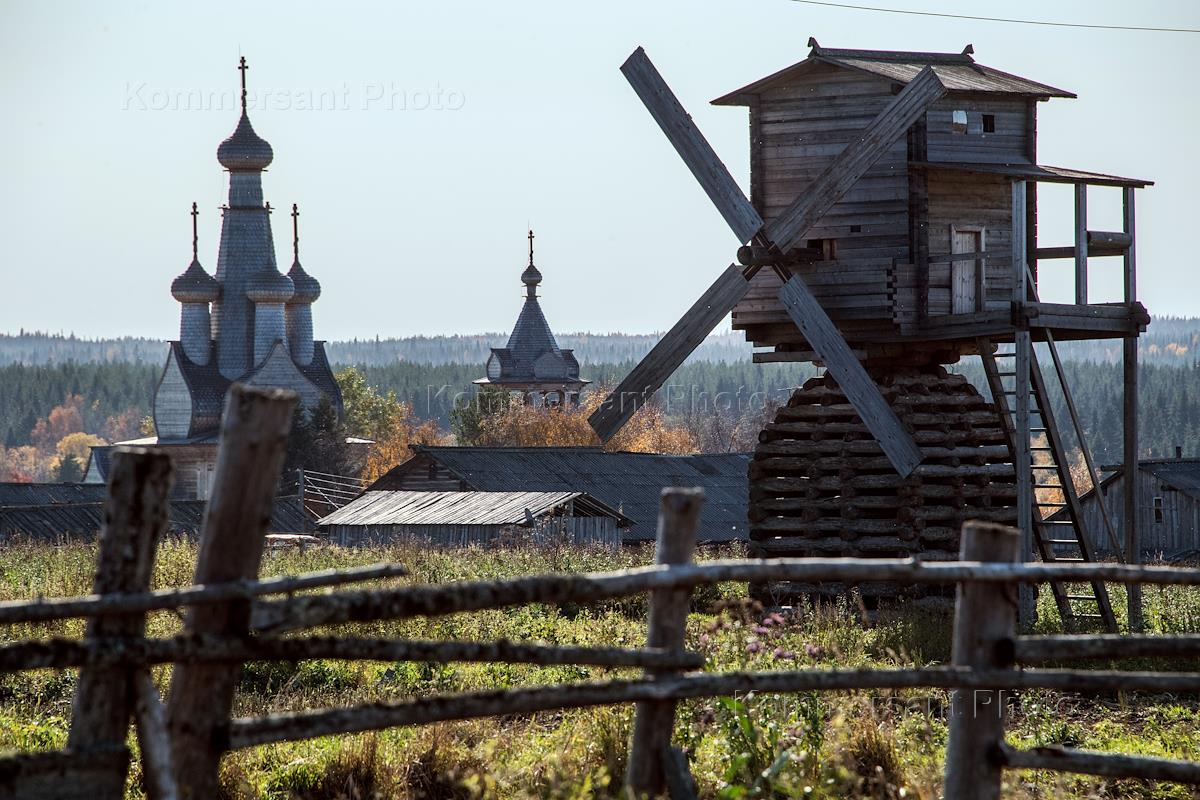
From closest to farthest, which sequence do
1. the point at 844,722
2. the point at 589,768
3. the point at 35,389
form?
the point at 589,768, the point at 844,722, the point at 35,389

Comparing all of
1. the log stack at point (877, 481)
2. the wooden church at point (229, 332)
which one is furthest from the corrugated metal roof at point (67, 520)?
the wooden church at point (229, 332)

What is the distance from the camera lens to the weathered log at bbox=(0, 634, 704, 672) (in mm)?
5082

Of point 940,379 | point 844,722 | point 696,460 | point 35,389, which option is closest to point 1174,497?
point 696,460

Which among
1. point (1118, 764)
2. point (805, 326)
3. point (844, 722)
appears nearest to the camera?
point (1118, 764)

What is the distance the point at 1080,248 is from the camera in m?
18.4

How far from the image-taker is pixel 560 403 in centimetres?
8575

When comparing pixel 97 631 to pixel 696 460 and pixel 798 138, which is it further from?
pixel 696 460

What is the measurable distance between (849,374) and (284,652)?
13.6 metres

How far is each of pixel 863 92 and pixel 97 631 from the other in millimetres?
15500

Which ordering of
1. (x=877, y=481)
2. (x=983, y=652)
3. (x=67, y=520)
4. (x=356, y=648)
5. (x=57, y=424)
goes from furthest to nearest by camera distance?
(x=57, y=424)
(x=67, y=520)
(x=877, y=481)
(x=983, y=652)
(x=356, y=648)

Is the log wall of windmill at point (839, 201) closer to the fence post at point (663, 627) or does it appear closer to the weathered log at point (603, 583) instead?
the weathered log at point (603, 583)

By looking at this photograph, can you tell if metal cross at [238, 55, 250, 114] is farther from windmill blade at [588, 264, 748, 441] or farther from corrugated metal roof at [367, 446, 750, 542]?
windmill blade at [588, 264, 748, 441]

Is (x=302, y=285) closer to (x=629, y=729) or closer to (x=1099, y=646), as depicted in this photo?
(x=629, y=729)

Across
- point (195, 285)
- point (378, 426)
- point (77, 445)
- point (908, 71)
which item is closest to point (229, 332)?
point (195, 285)
